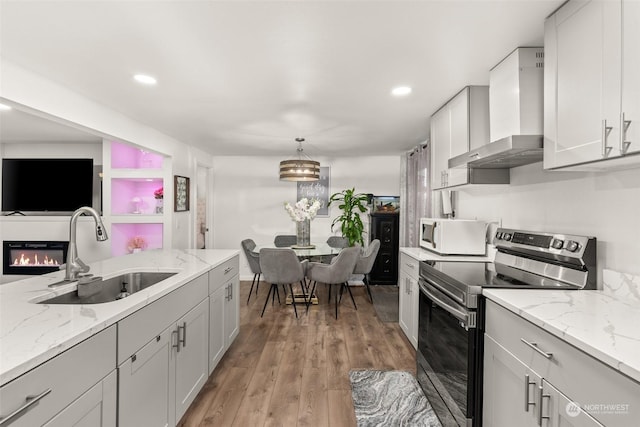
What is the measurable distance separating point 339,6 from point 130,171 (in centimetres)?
357

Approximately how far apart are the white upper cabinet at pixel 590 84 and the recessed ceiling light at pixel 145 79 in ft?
8.01

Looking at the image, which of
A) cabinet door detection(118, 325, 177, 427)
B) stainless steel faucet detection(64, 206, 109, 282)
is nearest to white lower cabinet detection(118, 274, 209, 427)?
cabinet door detection(118, 325, 177, 427)

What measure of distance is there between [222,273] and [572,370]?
228 centimetres

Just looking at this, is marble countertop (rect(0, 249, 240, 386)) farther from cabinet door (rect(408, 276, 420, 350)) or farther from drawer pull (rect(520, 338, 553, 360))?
cabinet door (rect(408, 276, 420, 350))

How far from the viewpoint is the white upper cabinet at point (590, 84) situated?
1.18 metres

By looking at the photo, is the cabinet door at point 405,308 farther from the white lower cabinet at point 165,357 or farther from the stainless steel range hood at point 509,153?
the white lower cabinet at point 165,357

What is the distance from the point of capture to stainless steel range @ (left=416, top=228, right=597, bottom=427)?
1610 mm

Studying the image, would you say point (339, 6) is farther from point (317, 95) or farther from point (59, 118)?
point (59, 118)

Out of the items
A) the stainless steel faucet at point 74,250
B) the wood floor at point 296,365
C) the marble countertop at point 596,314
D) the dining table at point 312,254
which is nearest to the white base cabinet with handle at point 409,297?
the wood floor at point 296,365

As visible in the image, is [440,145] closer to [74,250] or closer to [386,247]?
[386,247]

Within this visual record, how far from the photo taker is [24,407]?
851mm

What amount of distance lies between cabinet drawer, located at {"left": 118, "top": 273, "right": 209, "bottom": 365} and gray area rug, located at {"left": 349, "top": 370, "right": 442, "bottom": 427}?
1306 millimetres

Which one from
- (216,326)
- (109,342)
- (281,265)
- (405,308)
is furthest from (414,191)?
(109,342)

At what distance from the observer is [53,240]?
426 cm
